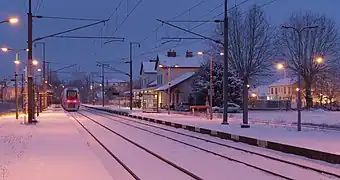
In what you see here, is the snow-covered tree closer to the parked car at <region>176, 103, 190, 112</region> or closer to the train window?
the parked car at <region>176, 103, 190, 112</region>

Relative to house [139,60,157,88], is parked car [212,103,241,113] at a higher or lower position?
lower

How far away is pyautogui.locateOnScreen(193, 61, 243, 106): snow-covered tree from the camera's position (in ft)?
239

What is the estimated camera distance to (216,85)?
73312 mm

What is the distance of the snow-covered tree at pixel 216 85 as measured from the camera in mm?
72812

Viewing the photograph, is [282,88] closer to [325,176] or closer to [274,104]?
[274,104]

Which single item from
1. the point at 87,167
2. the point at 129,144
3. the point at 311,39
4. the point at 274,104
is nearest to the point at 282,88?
the point at 274,104

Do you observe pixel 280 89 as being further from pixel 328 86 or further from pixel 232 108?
pixel 232 108

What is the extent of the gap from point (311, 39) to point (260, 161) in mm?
63488

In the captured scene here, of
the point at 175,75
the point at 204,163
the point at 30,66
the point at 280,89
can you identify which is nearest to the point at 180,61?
the point at 175,75

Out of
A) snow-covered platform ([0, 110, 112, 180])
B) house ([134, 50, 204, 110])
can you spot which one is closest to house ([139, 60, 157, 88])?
house ([134, 50, 204, 110])

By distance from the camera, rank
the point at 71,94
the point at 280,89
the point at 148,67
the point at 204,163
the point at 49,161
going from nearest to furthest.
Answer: the point at 49,161 → the point at 204,163 → the point at 71,94 → the point at 148,67 → the point at 280,89

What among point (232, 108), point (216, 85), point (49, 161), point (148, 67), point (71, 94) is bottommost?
point (49, 161)

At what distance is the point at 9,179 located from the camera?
12164mm

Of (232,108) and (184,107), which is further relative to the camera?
(184,107)
